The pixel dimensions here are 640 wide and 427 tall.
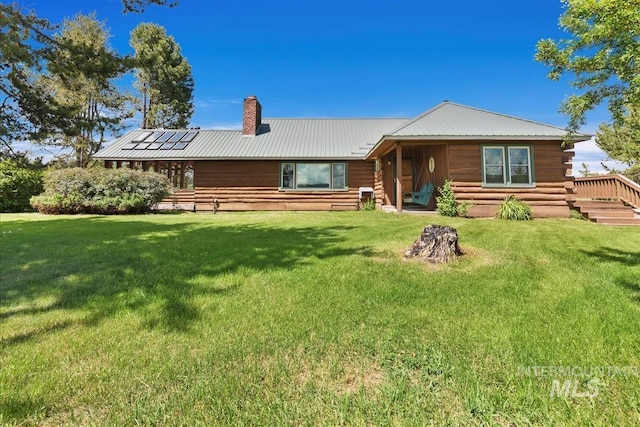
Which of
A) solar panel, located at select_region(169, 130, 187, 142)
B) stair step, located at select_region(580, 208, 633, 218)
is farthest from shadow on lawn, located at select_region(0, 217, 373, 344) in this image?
solar panel, located at select_region(169, 130, 187, 142)

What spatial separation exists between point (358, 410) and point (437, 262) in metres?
3.31

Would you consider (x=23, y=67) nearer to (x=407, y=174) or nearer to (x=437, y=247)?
(x=437, y=247)

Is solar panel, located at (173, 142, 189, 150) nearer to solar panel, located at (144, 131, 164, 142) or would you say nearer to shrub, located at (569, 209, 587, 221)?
solar panel, located at (144, 131, 164, 142)

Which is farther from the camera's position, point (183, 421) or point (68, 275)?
point (68, 275)

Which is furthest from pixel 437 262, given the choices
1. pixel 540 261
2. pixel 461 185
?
pixel 461 185

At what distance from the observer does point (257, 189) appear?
16625mm

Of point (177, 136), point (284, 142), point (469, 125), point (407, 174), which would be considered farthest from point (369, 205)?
point (177, 136)

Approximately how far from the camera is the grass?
189 centimetres

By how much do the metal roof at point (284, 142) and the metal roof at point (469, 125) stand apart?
13.3ft

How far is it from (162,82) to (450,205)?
28972 mm

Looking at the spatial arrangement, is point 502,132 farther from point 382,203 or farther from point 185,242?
point 185,242

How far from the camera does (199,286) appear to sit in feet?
13.0

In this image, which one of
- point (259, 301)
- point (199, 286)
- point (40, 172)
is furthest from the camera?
point (40, 172)

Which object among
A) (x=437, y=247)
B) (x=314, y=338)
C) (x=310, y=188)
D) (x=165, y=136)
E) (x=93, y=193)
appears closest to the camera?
(x=314, y=338)
